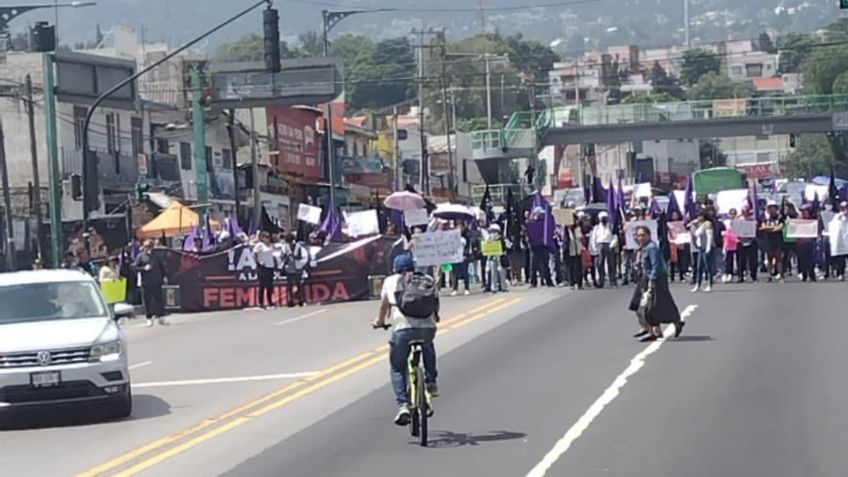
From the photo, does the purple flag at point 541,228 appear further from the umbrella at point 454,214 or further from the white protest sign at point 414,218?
the white protest sign at point 414,218

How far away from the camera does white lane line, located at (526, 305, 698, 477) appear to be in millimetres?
11891

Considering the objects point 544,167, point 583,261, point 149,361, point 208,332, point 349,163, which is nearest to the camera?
point 149,361

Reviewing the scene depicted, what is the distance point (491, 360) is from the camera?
19844 millimetres

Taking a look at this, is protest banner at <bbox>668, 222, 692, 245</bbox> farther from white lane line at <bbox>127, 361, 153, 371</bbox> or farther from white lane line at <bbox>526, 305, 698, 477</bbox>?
white lane line at <bbox>127, 361, 153, 371</bbox>

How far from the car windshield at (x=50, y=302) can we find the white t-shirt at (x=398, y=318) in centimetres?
465

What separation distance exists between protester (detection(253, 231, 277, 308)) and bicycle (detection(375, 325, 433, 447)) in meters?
20.7

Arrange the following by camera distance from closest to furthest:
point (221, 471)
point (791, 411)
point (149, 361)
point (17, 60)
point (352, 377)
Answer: point (221, 471)
point (791, 411)
point (352, 377)
point (149, 361)
point (17, 60)

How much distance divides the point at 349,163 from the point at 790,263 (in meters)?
52.4

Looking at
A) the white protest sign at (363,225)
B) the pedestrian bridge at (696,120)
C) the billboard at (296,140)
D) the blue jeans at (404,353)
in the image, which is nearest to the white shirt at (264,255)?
the white protest sign at (363,225)

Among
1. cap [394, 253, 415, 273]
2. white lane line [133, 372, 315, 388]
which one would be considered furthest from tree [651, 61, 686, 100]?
cap [394, 253, 415, 273]

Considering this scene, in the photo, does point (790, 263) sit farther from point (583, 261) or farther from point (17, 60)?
point (17, 60)

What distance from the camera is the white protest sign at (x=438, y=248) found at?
109 feet

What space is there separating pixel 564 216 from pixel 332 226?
24.5 feet

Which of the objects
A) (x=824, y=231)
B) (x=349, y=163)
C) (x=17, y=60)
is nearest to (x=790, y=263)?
(x=824, y=231)
